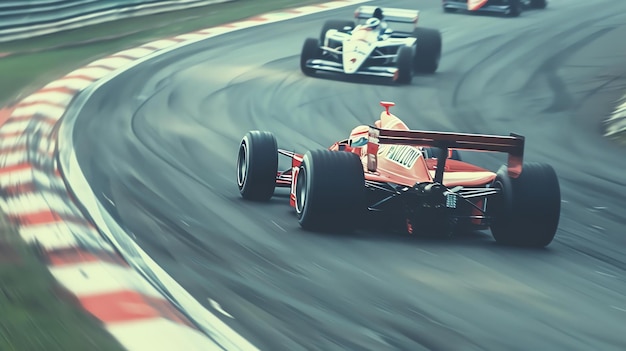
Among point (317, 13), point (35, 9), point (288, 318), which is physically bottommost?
point (317, 13)

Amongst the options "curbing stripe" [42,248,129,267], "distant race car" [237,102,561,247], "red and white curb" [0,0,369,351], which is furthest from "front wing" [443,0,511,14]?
"curbing stripe" [42,248,129,267]

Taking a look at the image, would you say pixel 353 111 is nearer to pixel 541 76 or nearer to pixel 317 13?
pixel 541 76

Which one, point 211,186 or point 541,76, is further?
point 541,76

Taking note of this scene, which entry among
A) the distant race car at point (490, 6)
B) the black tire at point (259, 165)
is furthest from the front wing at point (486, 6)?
the black tire at point (259, 165)

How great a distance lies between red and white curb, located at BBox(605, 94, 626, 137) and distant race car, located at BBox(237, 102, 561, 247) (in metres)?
6.29

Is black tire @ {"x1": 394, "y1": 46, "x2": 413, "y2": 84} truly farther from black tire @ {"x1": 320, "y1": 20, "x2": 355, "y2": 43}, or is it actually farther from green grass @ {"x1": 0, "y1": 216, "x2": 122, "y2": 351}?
green grass @ {"x1": 0, "y1": 216, "x2": 122, "y2": 351}

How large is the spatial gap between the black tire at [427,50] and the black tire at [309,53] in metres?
1.80

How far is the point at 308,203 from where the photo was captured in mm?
7680

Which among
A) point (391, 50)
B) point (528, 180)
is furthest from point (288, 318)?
point (391, 50)

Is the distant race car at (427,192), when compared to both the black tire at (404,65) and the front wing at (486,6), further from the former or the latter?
the front wing at (486,6)

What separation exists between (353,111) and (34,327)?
1026 cm

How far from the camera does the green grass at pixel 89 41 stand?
16.8 m

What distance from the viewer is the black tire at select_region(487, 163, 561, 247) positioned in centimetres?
769

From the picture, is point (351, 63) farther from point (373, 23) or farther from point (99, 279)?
point (99, 279)
